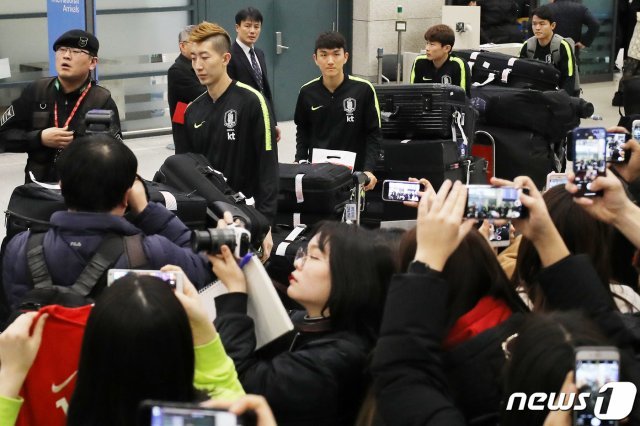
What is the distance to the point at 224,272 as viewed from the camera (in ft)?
9.71

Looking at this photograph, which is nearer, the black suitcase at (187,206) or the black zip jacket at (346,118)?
the black suitcase at (187,206)

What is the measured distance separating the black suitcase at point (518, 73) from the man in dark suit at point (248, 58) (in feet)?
6.92

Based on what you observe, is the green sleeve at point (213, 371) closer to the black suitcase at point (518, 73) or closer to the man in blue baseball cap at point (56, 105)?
the man in blue baseball cap at point (56, 105)

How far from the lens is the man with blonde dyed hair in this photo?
558cm

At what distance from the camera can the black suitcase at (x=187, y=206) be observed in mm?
4902

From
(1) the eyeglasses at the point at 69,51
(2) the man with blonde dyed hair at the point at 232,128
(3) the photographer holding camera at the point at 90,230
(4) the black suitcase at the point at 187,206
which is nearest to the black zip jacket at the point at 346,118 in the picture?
(2) the man with blonde dyed hair at the point at 232,128

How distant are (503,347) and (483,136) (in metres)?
6.77

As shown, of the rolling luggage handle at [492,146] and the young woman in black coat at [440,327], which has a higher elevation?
the young woman in black coat at [440,327]

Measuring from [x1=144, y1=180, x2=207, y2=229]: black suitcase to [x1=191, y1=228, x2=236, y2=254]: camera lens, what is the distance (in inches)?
77.1

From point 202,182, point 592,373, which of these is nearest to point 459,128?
point 202,182

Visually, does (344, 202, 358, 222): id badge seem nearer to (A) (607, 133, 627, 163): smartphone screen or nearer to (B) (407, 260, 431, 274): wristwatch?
(A) (607, 133, 627, 163): smartphone screen

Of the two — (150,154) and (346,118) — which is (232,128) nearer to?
(346,118)

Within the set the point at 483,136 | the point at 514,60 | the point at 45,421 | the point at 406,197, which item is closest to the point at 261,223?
the point at 406,197

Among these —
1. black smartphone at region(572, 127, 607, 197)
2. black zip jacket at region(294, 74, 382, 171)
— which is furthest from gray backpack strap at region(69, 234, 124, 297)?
black zip jacket at region(294, 74, 382, 171)
